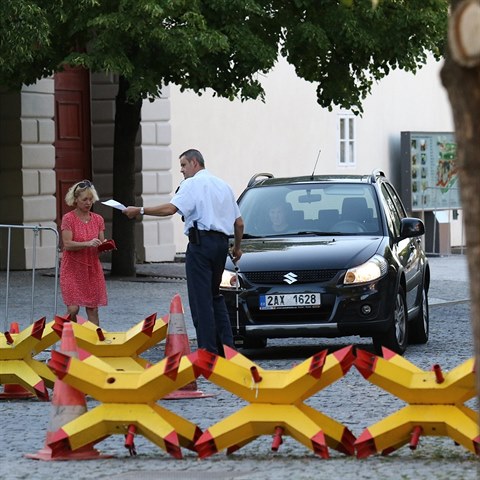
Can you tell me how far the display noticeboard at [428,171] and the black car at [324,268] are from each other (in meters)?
22.1

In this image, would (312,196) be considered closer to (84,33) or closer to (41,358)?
(41,358)

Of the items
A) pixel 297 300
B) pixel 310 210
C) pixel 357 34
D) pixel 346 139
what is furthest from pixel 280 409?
pixel 346 139

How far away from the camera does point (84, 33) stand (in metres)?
21.3

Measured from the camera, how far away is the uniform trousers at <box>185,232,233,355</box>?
40.5ft

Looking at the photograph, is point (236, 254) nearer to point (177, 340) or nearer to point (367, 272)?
point (367, 272)

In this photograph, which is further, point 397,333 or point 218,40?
point 218,40

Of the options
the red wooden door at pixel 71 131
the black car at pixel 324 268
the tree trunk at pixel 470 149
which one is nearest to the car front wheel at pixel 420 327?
the black car at pixel 324 268

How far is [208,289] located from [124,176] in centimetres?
1176

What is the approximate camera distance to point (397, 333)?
13812mm

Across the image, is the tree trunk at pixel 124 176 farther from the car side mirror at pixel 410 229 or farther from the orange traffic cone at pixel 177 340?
the orange traffic cone at pixel 177 340

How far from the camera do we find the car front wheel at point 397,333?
13.6m

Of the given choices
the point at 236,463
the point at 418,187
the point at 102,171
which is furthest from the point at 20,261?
the point at 236,463

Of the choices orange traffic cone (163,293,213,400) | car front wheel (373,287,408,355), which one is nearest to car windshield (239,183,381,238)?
car front wheel (373,287,408,355)

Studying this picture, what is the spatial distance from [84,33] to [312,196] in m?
7.33
